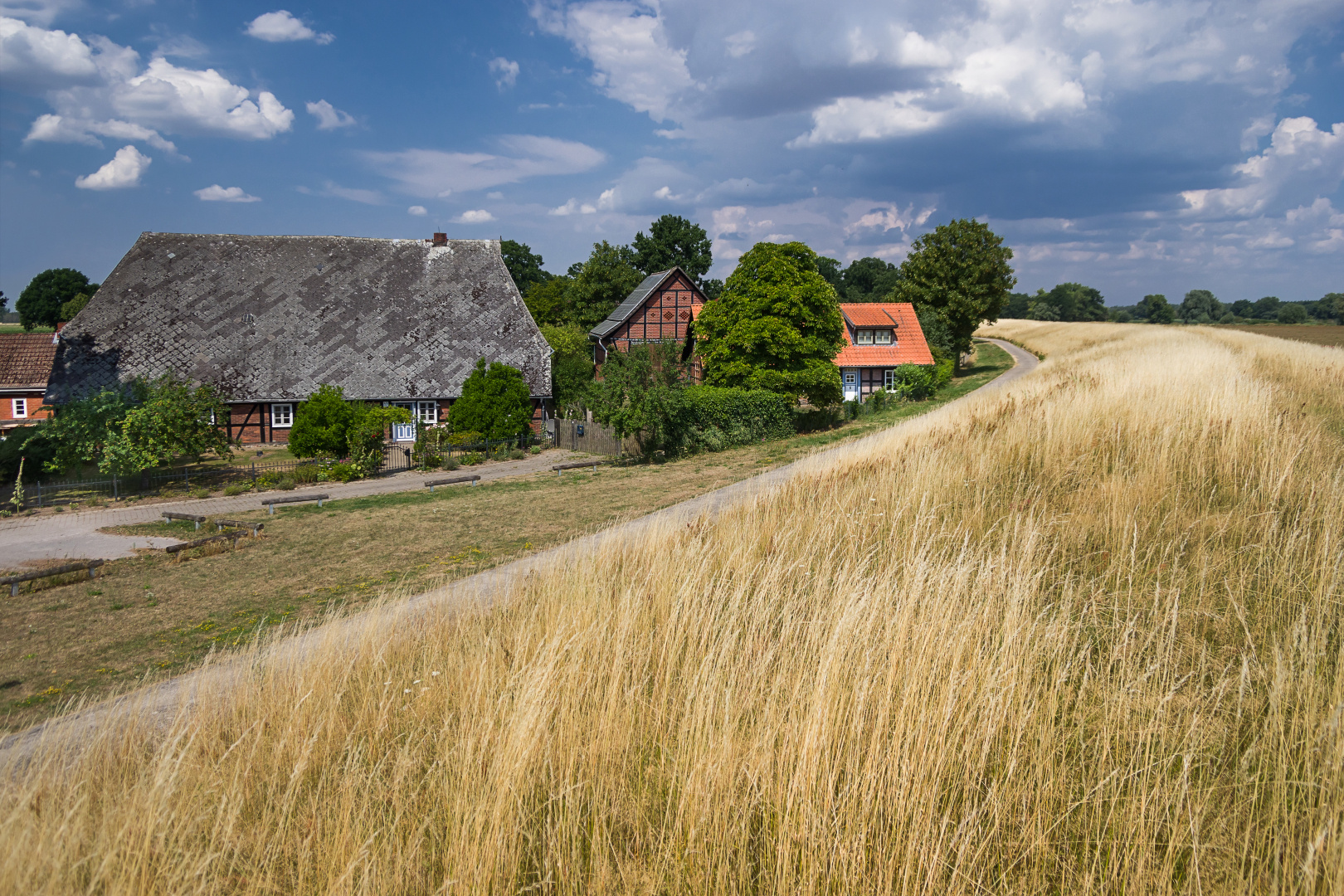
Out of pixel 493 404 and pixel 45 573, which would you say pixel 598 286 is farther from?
pixel 45 573

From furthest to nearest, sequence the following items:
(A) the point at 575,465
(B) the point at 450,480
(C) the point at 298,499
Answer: (A) the point at 575,465
(B) the point at 450,480
(C) the point at 298,499

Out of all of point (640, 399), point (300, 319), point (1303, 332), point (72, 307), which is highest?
point (72, 307)

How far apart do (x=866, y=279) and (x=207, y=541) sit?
96.6 metres

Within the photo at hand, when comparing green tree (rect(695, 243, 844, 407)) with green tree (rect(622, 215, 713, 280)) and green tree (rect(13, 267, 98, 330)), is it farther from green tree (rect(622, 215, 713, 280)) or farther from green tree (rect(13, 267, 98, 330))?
green tree (rect(13, 267, 98, 330))

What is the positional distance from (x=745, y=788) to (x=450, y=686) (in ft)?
5.47

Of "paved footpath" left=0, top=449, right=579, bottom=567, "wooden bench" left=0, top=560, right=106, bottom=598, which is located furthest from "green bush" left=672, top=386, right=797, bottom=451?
"wooden bench" left=0, top=560, right=106, bottom=598

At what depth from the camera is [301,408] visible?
24.1m

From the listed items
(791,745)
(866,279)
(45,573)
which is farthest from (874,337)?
(866,279)

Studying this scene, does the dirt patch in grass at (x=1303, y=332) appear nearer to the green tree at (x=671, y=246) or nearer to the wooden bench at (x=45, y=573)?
the green tree at (x=671, y=246)

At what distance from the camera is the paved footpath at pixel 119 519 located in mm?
14156

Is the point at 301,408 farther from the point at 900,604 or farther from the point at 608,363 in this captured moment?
the point at 900,604

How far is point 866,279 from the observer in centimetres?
9950

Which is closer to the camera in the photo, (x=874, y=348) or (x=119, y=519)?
(x=119, y=519)

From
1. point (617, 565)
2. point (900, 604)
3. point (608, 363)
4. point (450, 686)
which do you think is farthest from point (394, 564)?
point (608, 363)
